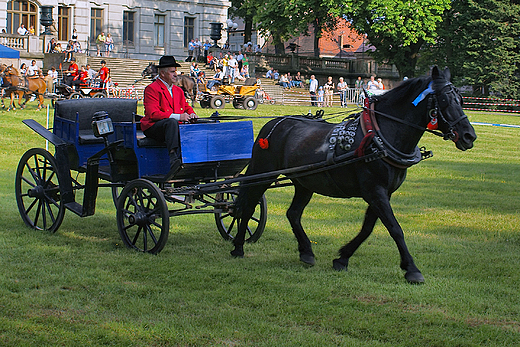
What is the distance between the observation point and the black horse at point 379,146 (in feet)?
21.2

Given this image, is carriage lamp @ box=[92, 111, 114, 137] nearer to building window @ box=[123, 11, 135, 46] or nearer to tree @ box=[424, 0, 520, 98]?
tree @ box=[424, 0, 520, 98]

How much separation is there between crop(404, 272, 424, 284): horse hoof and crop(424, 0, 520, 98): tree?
4080 centimetres

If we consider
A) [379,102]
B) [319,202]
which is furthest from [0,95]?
[379,102]

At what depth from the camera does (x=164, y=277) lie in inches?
268

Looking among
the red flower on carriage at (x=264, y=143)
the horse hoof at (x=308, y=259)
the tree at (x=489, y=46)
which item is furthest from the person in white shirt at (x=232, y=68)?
the horse hoof at (x=308, y=259)

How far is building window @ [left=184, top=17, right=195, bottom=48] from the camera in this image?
5542cm

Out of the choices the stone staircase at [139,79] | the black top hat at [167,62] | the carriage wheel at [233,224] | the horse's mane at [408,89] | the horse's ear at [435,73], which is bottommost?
the carriage wheel at [233,224]

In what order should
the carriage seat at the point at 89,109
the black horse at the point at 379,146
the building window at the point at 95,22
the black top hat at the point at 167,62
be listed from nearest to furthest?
the black horse at the point at 379,146, the black top hat at the point at 167,62, the carriage seat at the point at 89,109, the building window at the point at 95,22

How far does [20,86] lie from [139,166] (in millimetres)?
21136

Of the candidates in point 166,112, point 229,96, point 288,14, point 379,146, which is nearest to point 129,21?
point 288,14

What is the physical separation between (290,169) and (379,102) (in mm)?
1250

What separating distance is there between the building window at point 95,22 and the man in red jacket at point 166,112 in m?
43.5

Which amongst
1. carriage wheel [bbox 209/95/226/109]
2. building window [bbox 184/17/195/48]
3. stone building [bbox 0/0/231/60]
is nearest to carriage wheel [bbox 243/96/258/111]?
carriage wheel [bbox 209/95/226/109]

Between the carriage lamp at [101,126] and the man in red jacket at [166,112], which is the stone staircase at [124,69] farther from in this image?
the carriage lamp at [101,126]
